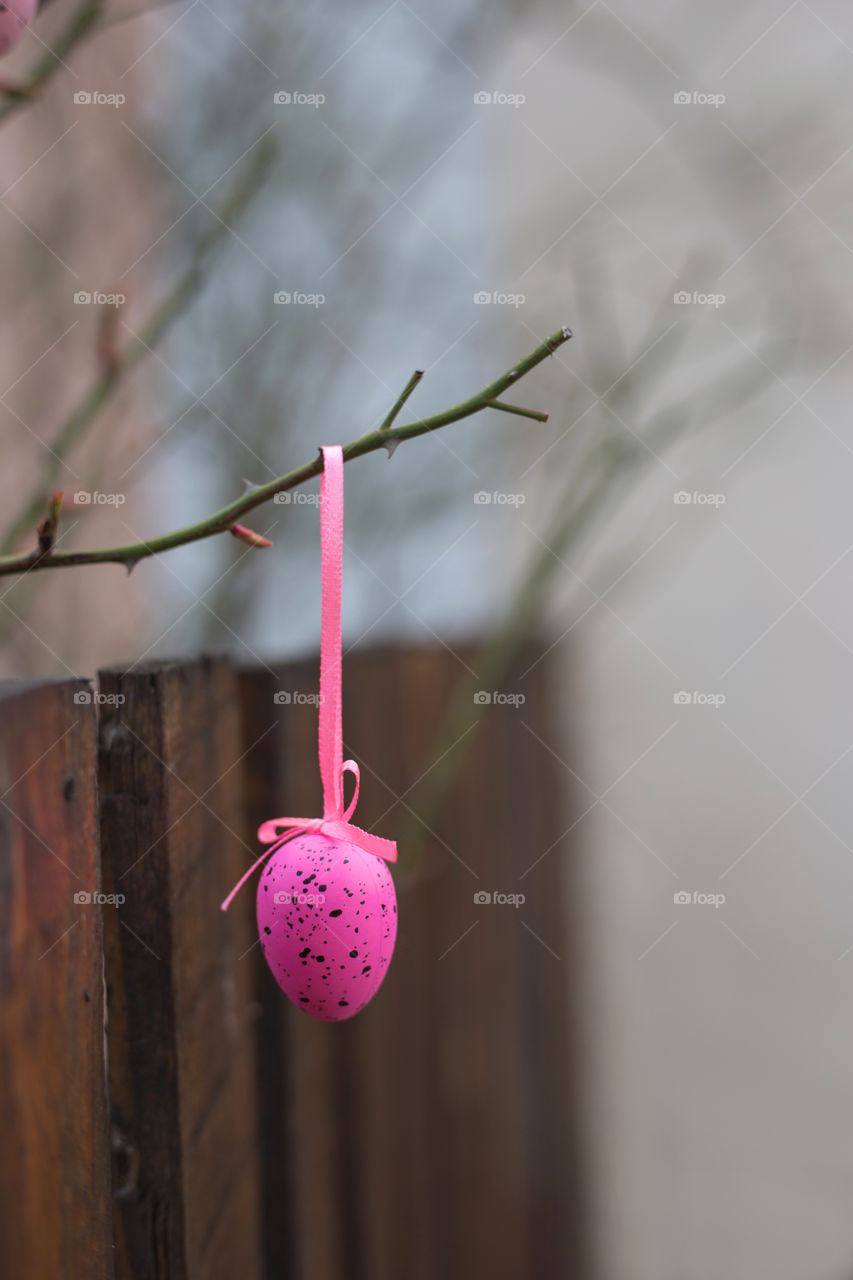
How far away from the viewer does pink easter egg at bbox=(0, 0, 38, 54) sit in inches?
17.3

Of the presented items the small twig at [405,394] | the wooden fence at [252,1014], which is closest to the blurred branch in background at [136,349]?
the wooden fence at [252,1014]

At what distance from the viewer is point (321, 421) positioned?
1085mm

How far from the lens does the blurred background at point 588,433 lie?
3.37ft

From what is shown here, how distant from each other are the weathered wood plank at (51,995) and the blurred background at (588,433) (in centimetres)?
47

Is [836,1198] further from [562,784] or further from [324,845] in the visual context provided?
[324,845]

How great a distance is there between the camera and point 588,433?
1127mm

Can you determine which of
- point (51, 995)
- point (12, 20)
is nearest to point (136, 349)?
point (12, 20)

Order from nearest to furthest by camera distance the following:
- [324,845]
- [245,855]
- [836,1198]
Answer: [324,845]
[245,855]
[836,1198]

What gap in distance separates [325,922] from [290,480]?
0.70 feet

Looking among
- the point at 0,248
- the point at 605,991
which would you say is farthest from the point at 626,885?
the point at 0,248

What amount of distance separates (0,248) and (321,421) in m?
0.47

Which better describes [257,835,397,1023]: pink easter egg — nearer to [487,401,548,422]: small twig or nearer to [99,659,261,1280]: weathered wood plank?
[99,659,261,1280]: weathered wood plank

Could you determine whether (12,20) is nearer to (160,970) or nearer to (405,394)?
(405,394)

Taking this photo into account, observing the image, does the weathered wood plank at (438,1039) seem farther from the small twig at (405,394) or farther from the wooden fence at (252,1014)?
the small twig at (405,394)
